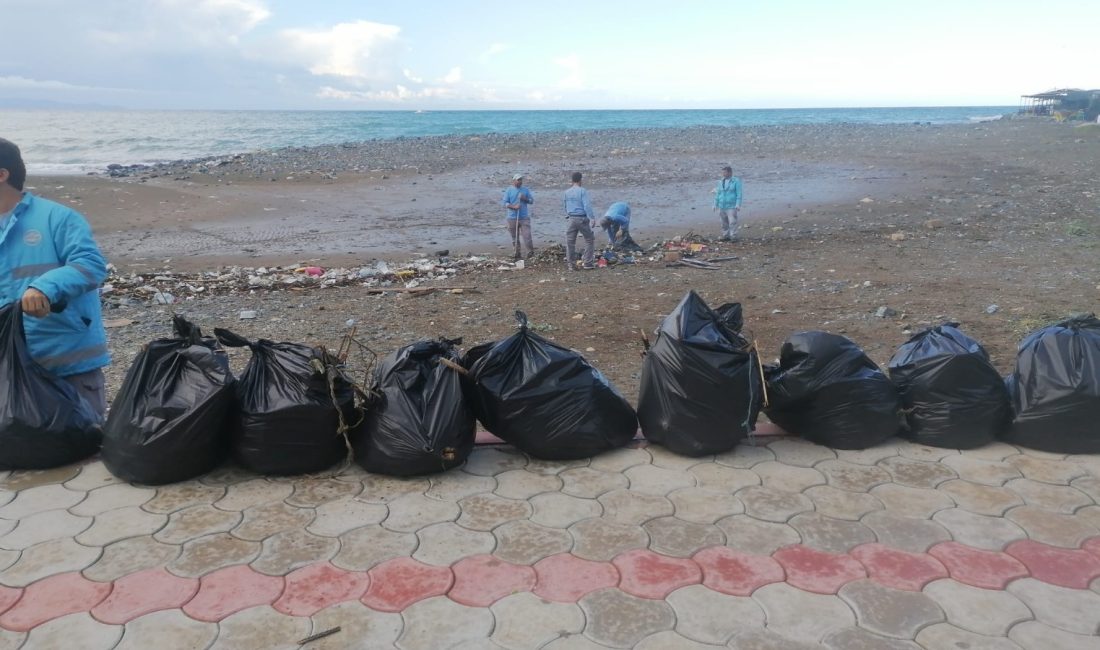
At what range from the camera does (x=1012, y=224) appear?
37.1 feet

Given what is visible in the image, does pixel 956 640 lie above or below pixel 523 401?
below

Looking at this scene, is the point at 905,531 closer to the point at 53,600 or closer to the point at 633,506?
the point at 633,506

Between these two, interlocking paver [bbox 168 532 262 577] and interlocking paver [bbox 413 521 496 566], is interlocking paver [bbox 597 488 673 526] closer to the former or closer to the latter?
interlocking paver [bbox 413 521 496 566]

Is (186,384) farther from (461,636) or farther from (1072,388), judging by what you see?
(1072,388)

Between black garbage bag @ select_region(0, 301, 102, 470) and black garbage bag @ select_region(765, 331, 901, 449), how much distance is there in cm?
324

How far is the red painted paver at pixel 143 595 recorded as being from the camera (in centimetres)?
237

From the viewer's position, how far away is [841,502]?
10.2 feet

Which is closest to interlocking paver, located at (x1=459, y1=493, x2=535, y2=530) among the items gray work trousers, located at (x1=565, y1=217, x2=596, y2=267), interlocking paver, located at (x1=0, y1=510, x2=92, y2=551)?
interlocking paver, located at (x1=0, y1=510, x2=92, y2=551)

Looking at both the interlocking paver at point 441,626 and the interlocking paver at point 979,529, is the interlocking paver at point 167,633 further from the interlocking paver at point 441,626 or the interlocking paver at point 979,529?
the interlocking paver at point 979,529

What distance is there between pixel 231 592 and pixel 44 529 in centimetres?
94

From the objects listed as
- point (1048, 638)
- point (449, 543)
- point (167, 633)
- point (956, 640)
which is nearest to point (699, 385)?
point (449, 543)

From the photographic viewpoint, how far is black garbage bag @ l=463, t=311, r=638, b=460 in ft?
11.3

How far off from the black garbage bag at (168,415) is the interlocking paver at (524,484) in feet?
3.99

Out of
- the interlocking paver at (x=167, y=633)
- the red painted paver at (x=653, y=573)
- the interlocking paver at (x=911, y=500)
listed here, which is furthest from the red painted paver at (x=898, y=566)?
the interlocking paver at (x=167, y=633)
